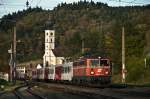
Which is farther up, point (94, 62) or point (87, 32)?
point (87, 32)

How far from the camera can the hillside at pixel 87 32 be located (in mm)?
80062

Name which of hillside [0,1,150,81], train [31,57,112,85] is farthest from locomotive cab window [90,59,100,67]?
hillside [0,1,150,81]

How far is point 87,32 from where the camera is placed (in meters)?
137

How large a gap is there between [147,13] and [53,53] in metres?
76.0

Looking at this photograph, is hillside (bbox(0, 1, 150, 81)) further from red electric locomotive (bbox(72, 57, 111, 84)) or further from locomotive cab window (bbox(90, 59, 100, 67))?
locomotive cab window (bbox(90, 59, 100, 67))

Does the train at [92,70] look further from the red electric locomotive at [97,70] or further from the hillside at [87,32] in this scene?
the hillside at [87,32]

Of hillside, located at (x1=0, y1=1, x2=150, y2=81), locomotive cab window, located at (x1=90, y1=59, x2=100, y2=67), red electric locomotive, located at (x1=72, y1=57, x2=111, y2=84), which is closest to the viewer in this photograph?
red electric locomotive, located at (x1=72, y1=57, x2=111, y2=84)

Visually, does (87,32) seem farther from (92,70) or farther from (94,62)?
(92,70)

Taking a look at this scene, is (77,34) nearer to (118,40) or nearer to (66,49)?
(66,49)

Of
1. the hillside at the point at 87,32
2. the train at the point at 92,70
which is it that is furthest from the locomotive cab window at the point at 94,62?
the hillside at the point at 87,32

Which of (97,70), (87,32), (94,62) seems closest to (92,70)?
(97,70)

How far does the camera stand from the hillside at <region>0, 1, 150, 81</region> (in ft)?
263

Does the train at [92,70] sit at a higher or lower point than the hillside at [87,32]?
lower

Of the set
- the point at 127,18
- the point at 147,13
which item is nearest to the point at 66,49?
the point at 127,18
